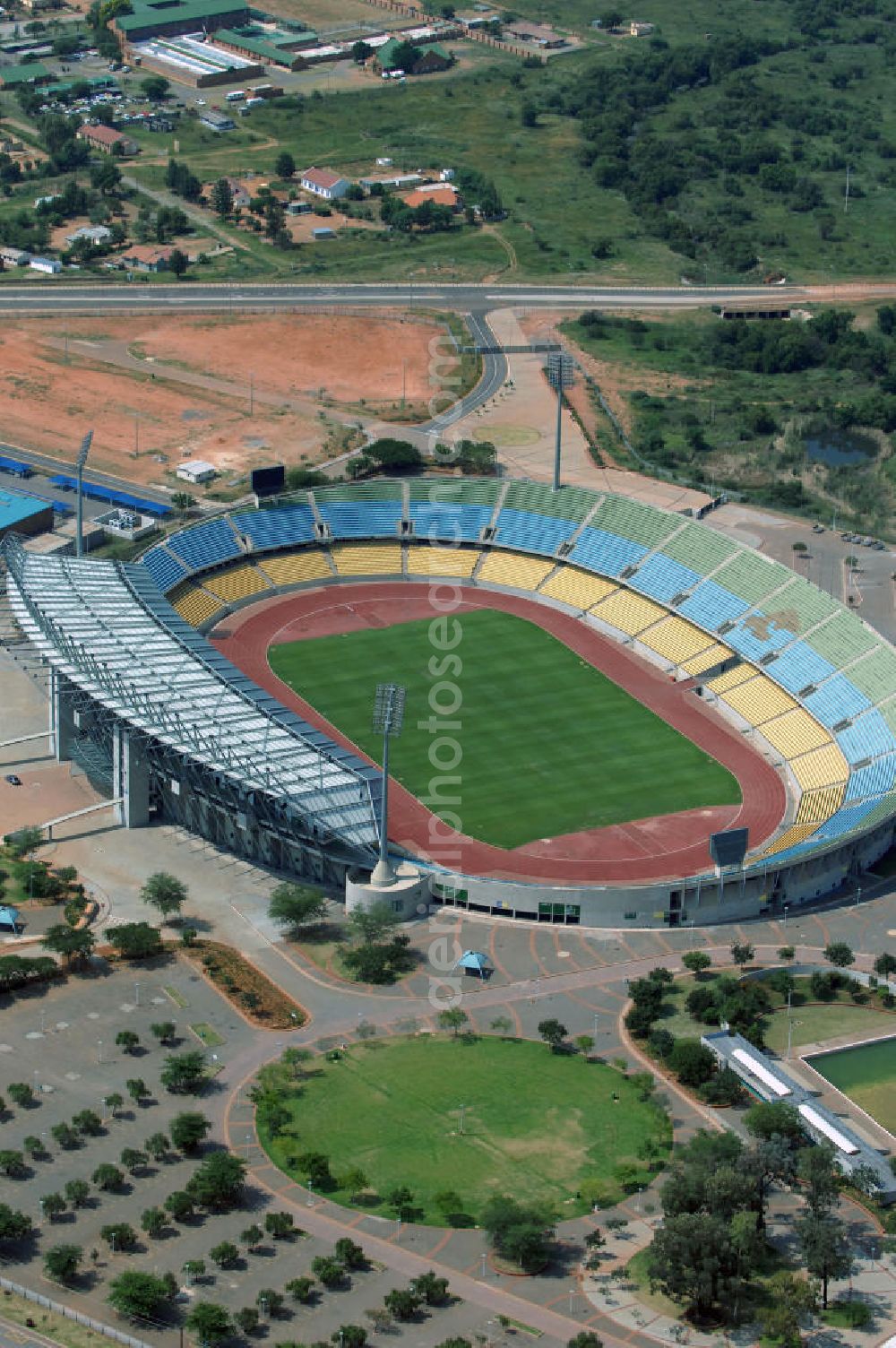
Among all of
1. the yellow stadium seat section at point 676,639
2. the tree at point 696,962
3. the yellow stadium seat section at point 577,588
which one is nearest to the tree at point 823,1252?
the tree at point 696,962

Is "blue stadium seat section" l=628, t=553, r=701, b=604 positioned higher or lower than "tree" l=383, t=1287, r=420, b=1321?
higher

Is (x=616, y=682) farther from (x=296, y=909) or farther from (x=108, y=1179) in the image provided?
(x=108, y=1179)

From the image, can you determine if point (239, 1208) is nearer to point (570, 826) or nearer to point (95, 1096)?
point (95, 1096)

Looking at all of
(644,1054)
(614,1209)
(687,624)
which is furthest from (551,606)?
(614,1209)

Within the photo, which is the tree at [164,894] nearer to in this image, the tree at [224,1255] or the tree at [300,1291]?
the tree at [224,1255]

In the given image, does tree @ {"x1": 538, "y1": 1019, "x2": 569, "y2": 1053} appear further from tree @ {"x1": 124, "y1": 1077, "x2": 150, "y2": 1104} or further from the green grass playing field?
the green grass playing field

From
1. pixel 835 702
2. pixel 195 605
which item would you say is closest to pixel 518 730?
pixel 835 702

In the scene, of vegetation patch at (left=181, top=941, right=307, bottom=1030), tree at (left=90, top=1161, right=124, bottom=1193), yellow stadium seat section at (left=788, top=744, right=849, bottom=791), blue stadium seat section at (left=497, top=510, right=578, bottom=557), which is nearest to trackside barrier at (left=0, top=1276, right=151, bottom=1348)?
tree at (left=90, top=1161, right=124, bottom=1193)
